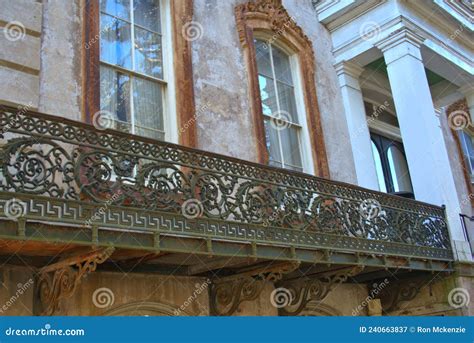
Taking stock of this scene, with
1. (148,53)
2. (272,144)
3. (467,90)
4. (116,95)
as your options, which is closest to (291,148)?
(272,144)

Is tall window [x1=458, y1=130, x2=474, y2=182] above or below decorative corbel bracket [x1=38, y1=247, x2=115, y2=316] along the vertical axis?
above

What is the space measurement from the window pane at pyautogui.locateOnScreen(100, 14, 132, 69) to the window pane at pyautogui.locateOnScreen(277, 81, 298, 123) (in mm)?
3474

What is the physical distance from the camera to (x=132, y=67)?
859cm

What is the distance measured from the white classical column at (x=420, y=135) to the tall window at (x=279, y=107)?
2.14 metres

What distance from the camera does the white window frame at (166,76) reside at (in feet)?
28.0

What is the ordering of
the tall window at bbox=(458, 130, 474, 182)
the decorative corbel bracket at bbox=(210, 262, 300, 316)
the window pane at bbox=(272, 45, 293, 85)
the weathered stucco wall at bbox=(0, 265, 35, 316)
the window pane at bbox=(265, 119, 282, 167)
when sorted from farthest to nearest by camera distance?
the tall window at bbox=(458, 130, 474, 182), the window pane at bbox=(272, 45, 293, 85), the window pane at bbox=(265, 119, 282, 167), the decorative corbel bracket at bbox=(210, 262, 300, 316), the weathered stucco wall at bbox=(0, 265, 35, 316)

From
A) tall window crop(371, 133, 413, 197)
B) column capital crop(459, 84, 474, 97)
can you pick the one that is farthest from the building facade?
tall window crop(371, 133, 413, 197)

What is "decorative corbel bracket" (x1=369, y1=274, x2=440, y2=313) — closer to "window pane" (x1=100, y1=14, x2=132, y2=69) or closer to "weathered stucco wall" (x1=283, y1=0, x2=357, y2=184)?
Answer: "weathered stucco wall" (x1=283, y1=0, x2=357, y2=184)

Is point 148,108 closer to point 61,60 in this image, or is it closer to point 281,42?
point 61,60

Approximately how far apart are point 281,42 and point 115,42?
403cm

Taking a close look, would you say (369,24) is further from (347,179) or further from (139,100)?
(139,100)

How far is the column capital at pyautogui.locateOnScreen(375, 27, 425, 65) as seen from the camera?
38.7 feet

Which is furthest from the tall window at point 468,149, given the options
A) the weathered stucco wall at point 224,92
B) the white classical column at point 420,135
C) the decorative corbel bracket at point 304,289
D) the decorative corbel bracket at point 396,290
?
the decorative corbel bracket at point 304,289

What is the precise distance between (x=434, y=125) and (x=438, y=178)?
42.9 inches
